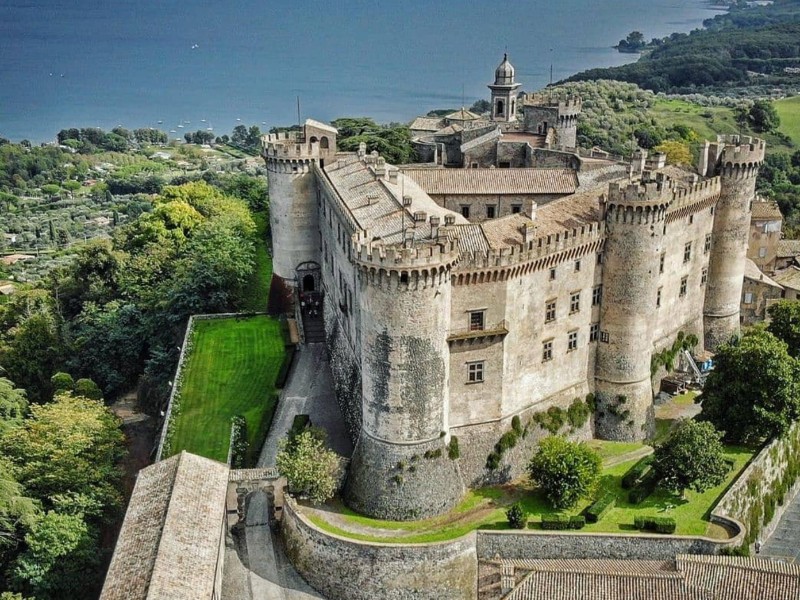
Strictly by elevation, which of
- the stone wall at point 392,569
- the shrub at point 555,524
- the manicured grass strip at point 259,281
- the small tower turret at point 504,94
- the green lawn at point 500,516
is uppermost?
the small tower turret at point 504,94

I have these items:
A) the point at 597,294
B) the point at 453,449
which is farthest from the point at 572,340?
the point at 453,449

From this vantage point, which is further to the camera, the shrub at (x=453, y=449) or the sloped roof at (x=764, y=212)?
the sloped roof at (x=764, y=212)

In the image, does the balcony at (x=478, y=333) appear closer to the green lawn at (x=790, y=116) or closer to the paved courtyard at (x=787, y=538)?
the paved courtyard at (x=787, y=538)

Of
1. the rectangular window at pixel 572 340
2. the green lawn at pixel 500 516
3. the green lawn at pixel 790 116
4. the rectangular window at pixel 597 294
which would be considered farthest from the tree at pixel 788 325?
the green lawn at pixel 790 116

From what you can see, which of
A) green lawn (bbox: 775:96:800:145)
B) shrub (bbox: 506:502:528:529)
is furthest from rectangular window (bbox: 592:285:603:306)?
green lawn (bbox: 775:96:800:145)

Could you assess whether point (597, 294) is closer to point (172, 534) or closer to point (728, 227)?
point (728, 227)

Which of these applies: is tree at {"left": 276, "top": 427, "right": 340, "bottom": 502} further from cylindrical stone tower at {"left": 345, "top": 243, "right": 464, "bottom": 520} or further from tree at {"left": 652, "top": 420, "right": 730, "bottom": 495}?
tree at {"left": 652, "top": 420, "right": 730, "bottom": 495}
